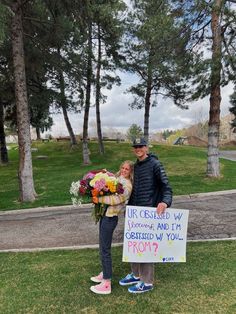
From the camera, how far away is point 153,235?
476cm

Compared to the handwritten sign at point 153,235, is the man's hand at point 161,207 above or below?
above

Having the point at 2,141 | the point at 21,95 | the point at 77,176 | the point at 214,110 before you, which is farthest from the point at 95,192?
the point at 2,141

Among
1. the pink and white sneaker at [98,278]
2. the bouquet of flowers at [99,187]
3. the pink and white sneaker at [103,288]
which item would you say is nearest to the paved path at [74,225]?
the pink and white sneaker at [98,278]

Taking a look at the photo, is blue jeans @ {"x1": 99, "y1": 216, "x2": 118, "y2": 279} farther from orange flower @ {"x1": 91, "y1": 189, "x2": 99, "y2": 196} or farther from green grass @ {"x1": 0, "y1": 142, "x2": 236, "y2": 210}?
green grass @ {"x1": 0, "y1": 142, "x2": 236, "y2": 210}

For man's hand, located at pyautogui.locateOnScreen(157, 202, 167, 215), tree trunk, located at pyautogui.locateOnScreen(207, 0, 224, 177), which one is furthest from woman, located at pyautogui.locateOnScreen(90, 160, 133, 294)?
tree trunk, located at pyautogui.locateOnScreen(207, 0, 224, 177)

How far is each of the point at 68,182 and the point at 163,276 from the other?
37.5 feet

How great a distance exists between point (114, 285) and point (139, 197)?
1289 mm

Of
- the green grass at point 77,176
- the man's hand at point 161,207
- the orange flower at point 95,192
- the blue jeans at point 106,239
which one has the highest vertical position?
the orange flower at point 95,192

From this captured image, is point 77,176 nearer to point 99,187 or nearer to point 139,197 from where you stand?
point 139,197

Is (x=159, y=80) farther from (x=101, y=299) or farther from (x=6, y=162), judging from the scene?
(x=101, y=299)

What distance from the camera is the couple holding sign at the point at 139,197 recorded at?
15.1ft

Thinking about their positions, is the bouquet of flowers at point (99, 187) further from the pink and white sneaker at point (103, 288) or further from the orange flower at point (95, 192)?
the pink and white sneaker at point (103, 288)

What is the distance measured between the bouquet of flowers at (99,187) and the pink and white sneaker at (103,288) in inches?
32.7

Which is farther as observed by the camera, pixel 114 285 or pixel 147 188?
pixel 114 285
